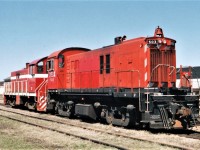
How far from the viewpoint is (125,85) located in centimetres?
1359

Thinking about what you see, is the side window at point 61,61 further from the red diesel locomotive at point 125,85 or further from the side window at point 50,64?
the side window at point 50,64

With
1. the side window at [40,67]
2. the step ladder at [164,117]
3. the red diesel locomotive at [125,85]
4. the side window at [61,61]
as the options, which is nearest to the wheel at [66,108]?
the red diesel locomotive at [125,85]

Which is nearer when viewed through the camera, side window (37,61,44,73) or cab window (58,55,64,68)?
cab window (58,55,64,68)

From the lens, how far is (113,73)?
14.4 meters

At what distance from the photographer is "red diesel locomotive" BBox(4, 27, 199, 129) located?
1166 centimetres

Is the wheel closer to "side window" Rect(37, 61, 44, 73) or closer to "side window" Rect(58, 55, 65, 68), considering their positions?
"side window" Rect(58, 55, 65, 68)

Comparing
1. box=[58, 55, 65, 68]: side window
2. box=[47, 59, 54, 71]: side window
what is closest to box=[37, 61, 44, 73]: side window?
box=[47, 59, 54, 71]: side window

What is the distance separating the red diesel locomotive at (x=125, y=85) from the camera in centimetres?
1166

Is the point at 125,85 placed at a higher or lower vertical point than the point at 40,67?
lower

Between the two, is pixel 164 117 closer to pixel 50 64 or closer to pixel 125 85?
pixel 125 85

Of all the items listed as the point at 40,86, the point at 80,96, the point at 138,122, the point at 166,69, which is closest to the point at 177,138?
the point at 138,122

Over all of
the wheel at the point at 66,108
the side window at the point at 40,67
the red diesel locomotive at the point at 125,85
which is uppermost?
the side window at the point at 40,67

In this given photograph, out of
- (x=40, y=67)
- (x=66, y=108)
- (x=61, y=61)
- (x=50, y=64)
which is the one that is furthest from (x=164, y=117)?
(x=40, y=67)

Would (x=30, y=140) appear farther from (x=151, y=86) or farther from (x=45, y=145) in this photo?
(x=151, y=86)
